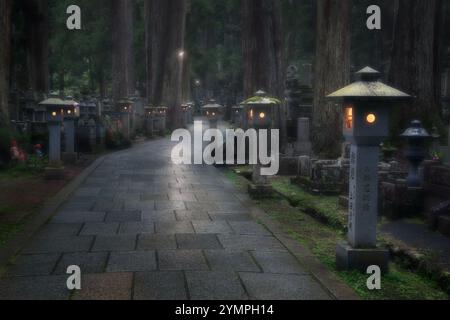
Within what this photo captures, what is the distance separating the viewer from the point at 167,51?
3198 cm

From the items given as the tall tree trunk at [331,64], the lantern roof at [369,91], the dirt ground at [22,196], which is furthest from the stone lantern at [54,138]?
the lantern roof at [369,91]

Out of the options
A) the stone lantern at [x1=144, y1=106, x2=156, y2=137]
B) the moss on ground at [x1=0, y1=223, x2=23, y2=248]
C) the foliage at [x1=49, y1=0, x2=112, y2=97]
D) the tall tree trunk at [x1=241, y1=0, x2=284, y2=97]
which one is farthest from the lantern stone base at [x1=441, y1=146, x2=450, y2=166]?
the foliage at [x1=49, y1=0, x2=112, y2=97]

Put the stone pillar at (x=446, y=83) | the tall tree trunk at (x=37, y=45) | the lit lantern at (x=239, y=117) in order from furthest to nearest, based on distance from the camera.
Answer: the stone pillar at (x=446, y=83) < the tall tree trunk at (x=37, y=45) < the lit lantern at (x=239, y=117)

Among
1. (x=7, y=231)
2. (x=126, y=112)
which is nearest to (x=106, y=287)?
(x=7, y=231)

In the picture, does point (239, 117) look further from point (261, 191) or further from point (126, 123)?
point (261, 191)

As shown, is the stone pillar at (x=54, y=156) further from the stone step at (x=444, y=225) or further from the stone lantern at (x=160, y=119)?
the stone lantern at (x=160, y=119)

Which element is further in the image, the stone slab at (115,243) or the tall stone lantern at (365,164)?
the stone slab at (115,243)

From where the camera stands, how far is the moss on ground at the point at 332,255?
5.62 metres

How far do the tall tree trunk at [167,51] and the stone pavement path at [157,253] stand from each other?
67.9 ft

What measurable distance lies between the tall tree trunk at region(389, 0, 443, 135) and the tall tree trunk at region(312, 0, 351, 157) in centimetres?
164

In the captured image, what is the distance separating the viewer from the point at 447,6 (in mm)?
33469

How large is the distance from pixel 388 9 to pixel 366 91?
3302cm

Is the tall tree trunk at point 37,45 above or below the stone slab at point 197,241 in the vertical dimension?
above

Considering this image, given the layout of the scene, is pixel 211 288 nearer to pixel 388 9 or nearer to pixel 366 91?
pixel 366 91
